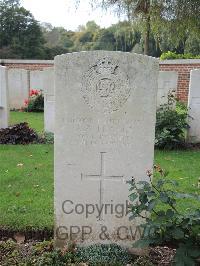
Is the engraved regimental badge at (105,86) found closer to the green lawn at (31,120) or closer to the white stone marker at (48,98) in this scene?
the white stone marker at (48,98)

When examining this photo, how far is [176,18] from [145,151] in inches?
518

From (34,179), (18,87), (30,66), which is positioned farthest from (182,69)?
(34,179)

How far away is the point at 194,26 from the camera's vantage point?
1533 centimetres

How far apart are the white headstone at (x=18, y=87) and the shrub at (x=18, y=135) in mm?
6334

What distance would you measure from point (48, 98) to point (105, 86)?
5.67m

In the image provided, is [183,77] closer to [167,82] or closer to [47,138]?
[167,82]

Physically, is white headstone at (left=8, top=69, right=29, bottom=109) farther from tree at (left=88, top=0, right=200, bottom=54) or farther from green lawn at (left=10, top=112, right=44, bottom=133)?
tree at (left=88, top=0, right=200, bottom=54)

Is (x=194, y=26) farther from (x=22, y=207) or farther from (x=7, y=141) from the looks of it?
(x=22, y=207)

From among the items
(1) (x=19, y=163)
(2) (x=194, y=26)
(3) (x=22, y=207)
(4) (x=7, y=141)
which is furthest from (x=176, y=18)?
(3) (x=22, y=207)

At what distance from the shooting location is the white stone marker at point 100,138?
3.19m

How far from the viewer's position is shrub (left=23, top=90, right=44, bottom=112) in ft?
46.2

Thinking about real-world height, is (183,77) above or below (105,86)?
below

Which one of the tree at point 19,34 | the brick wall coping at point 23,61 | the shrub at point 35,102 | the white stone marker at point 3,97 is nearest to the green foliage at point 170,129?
the white stone marker at point 3,97

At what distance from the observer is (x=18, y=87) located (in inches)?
580
